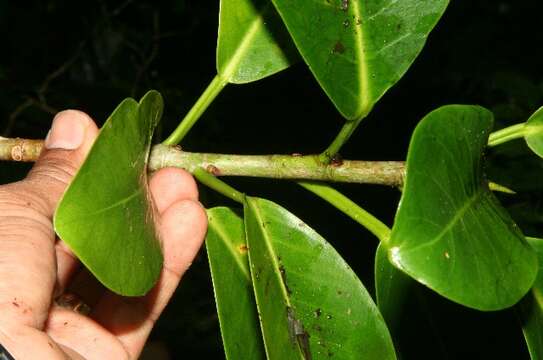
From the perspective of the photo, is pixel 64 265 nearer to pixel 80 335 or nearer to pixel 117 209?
pixel 80 335

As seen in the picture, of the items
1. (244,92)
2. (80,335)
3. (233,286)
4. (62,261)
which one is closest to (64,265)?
(62,261)

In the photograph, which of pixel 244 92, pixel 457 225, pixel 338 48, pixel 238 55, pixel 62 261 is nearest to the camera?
pixel 457 225

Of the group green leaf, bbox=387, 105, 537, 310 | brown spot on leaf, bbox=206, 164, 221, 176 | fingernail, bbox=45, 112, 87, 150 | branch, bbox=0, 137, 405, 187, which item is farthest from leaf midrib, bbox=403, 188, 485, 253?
fingernail, bbox=45, 112, 87, 150

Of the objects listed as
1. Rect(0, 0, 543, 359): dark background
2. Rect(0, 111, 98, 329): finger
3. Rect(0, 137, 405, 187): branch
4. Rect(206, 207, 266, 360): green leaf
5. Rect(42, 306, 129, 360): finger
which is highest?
Rect(0, 137, 405, 187): branch

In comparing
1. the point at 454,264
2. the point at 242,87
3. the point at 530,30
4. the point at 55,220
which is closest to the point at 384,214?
the point at 242,87

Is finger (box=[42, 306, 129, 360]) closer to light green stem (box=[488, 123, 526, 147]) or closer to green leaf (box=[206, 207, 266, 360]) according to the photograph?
green leaf (box=[206, 207, 266, 360])

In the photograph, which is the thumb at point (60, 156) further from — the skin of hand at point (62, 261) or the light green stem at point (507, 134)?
the light green stem at point (507, 134)

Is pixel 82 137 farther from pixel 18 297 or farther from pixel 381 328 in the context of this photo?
pixel 381 328
